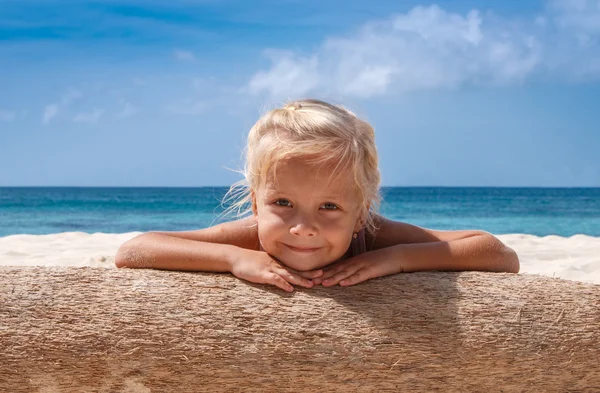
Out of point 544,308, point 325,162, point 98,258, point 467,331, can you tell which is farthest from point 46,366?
point 98,258

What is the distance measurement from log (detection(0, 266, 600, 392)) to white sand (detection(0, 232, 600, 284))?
10.3 feet

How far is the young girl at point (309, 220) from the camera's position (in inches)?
97.1

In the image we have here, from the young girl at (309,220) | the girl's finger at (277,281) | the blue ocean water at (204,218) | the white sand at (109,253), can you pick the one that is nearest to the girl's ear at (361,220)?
the young girl at (309,220)

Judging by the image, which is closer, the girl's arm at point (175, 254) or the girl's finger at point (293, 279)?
the girl's finger at point (293, 279)

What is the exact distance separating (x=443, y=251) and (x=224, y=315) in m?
1.05

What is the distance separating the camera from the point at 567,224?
85.0 feet

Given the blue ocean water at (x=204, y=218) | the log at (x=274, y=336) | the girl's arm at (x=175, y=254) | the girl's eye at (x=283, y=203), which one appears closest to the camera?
the log at (x=274, y=336)

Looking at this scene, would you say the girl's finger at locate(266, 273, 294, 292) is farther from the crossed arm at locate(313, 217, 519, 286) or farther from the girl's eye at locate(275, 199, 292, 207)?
the girl's eye at locate(275, 199, 292, 207)

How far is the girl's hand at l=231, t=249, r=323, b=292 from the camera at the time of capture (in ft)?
8.14

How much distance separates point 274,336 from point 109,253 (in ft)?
20.8

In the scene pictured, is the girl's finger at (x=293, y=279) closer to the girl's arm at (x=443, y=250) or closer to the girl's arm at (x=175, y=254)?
the girl's arm at (x=175, y=254)

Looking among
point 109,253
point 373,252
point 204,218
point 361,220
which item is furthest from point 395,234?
point 204,218

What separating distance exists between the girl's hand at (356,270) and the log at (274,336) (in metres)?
0.04

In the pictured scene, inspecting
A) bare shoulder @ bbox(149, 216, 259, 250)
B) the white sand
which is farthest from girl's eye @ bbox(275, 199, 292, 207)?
the white sand
